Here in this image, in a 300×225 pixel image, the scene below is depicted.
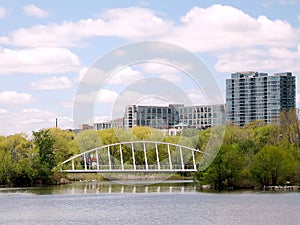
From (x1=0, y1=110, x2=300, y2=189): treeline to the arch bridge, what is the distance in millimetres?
497

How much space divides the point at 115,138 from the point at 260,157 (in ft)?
111

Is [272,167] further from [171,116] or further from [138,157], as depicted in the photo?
[171,116]

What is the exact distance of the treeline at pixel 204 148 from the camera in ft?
199

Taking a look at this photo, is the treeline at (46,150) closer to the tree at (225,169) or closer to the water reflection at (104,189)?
the water reflection at (104,189)

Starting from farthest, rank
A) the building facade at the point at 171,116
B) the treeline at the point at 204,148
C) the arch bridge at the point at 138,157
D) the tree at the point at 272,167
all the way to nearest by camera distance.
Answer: the building facade at the point at 171,116
the arch bridge at the point at 138,157
the treeline at the point at 204,148
the tree at the point at 272,167

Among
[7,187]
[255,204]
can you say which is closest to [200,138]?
[7,187]

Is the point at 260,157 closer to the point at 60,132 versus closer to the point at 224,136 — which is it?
the point at 224,136

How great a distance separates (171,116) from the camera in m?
128

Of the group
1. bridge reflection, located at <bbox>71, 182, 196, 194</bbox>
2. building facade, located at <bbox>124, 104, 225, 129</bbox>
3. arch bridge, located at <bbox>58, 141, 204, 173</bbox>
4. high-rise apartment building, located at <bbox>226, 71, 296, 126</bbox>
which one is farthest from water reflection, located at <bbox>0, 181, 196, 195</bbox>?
high-rise apartment building, located at <bbox>226, 71, 296, 126</bbox>

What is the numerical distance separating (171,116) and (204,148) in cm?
4298

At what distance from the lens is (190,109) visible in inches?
5079

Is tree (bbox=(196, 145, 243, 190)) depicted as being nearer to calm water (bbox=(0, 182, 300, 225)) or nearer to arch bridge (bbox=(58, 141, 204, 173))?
calm water (bbox=(0, 182, 300, 225))

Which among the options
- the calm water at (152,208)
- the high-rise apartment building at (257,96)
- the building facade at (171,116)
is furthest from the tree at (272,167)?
the high-rise apartment building at (257,96)

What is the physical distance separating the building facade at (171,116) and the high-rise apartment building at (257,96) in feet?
92.0
